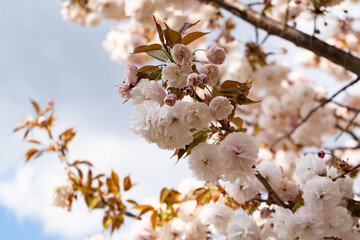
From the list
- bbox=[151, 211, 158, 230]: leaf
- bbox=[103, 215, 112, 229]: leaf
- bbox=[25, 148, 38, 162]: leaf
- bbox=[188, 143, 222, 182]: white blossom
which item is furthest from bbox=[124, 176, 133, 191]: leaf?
bbox=[188, 143, 222, 182]: white blossom

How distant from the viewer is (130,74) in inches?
33.5

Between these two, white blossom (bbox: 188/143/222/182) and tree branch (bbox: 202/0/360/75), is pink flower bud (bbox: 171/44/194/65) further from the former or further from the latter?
tree branch (bbox: 202/0/360/75)

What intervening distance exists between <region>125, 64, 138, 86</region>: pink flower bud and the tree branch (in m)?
1.09

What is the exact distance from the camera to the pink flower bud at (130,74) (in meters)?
0.85

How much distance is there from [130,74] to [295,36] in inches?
44.5

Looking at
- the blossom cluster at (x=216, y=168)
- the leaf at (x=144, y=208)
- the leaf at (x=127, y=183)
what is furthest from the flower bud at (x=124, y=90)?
the leaf at (x=127, y=183)

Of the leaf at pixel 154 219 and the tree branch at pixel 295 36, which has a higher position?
the tree branch at pixel 295 36

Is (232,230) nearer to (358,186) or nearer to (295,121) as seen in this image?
(358,186)

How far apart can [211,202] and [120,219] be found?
574mm

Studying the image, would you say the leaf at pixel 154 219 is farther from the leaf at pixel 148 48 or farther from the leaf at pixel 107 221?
the leaf at pixel 148 48

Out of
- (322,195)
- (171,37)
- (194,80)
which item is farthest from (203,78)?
(322,195)

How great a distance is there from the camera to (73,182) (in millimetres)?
1801

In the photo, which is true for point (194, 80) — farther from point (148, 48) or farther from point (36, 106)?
point (36, 106)

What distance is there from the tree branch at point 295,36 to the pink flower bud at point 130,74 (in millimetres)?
1085
